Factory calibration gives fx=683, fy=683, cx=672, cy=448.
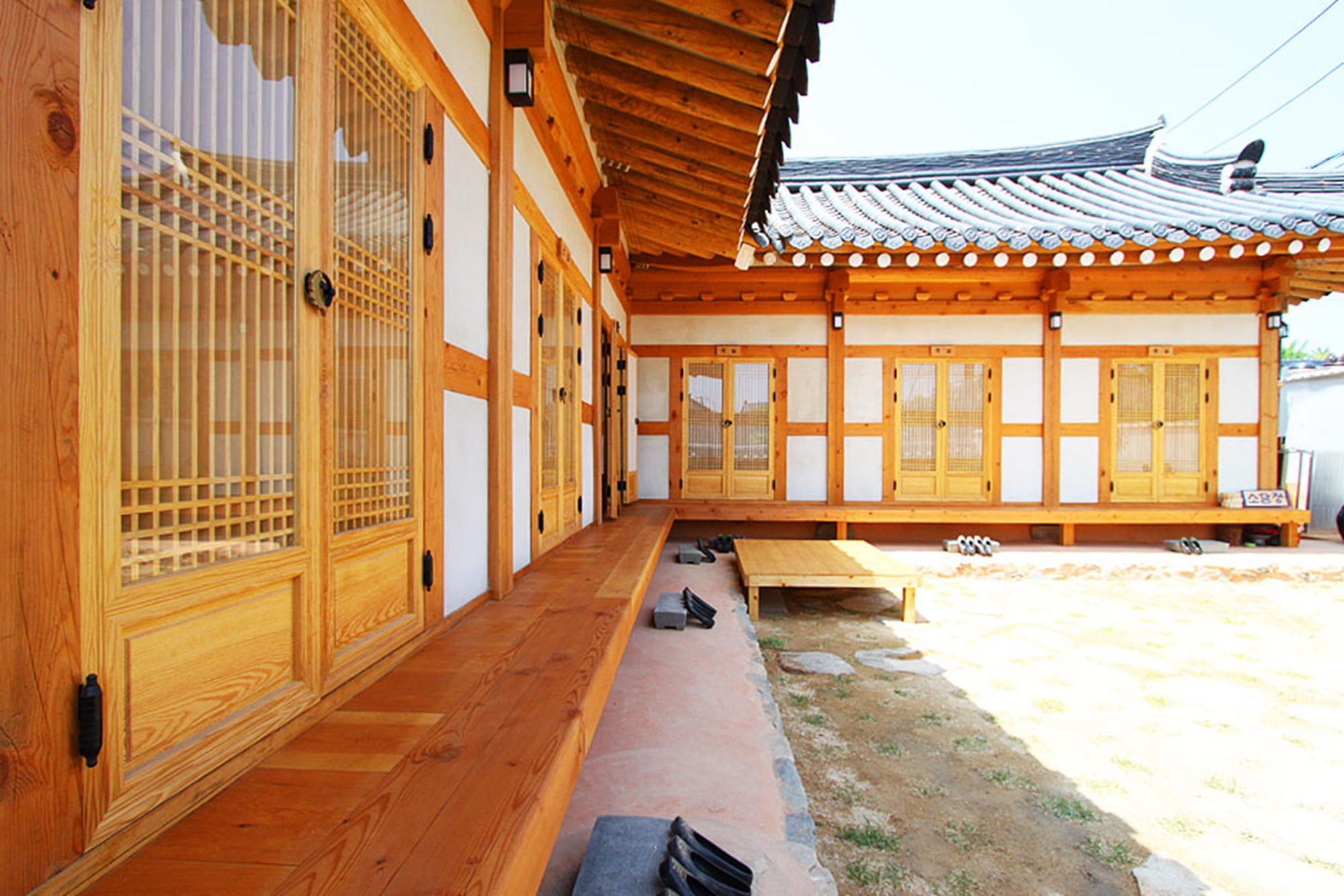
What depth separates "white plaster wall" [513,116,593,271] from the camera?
127 inches

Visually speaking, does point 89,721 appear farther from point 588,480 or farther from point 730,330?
point 730,330

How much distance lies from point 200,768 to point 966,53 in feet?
118

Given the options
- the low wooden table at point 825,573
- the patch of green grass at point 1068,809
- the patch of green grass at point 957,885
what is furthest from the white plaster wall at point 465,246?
the low wooden table at point 825,573

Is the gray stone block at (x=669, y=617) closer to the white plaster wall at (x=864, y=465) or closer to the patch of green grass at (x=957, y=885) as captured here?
the patch of green grass at (x=957, y=885)

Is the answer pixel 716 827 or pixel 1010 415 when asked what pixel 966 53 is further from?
pixel 716 827

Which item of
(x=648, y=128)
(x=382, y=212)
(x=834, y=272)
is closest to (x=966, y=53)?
(x=834, y=272)

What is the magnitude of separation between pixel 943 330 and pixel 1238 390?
11.0 ft

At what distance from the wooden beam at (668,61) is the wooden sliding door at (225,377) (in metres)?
1.78

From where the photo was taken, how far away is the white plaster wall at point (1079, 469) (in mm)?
7789

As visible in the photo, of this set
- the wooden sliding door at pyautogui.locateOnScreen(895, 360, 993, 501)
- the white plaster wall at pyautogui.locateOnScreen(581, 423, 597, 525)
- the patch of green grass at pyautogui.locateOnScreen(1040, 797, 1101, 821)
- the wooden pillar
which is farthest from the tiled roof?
the patch of green grass at pyautogui.locateOnScreen(1040, 797, 1101, 821)

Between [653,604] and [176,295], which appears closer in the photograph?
[176,295]

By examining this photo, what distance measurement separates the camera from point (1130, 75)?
33.0 metres

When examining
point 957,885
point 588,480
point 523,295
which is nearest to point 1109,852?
point 957,885

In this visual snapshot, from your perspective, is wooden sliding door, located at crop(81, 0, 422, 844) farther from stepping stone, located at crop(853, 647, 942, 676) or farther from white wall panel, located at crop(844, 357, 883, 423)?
white wall panel, located at crop(844, 357, 883, 423)
